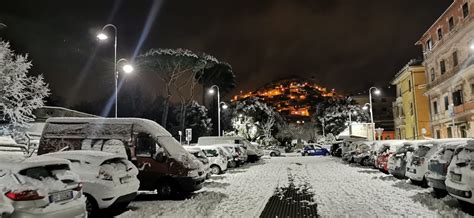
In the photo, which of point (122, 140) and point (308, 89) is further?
point (308, 89)

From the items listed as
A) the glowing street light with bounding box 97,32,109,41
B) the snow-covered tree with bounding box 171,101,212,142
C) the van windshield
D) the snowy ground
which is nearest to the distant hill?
the snow-covered tree with bounding box 171,101,212,142

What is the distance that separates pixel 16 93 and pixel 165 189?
2086cm

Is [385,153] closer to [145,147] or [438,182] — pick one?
[438,182]

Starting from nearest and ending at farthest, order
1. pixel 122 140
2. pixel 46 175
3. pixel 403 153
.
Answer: pixel 46 175, pixel 122 140, pixel 403 153

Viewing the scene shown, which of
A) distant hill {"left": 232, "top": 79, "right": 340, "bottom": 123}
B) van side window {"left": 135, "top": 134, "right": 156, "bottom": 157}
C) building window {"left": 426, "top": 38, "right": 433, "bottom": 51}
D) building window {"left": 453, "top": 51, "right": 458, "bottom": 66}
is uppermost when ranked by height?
distant hill {"left": 232, "top": 79, "right": 340, "bottom": 123}

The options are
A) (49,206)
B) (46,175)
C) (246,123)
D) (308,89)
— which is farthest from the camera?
(308,89)

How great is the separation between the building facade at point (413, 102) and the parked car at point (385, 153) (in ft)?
77.9

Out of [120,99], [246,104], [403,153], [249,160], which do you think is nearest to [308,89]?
[246,104]

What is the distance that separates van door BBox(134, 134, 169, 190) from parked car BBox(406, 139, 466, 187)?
731 centimetres

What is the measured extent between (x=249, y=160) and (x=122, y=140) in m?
18.9

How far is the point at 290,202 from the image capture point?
32.7 ft

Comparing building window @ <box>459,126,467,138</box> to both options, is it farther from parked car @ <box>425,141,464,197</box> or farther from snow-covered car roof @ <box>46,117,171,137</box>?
A: snow-covered car roof @ <box>46,117,171,137</box>

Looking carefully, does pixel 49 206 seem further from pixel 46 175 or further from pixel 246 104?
pixel 246 104

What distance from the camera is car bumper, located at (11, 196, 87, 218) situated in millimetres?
5238
